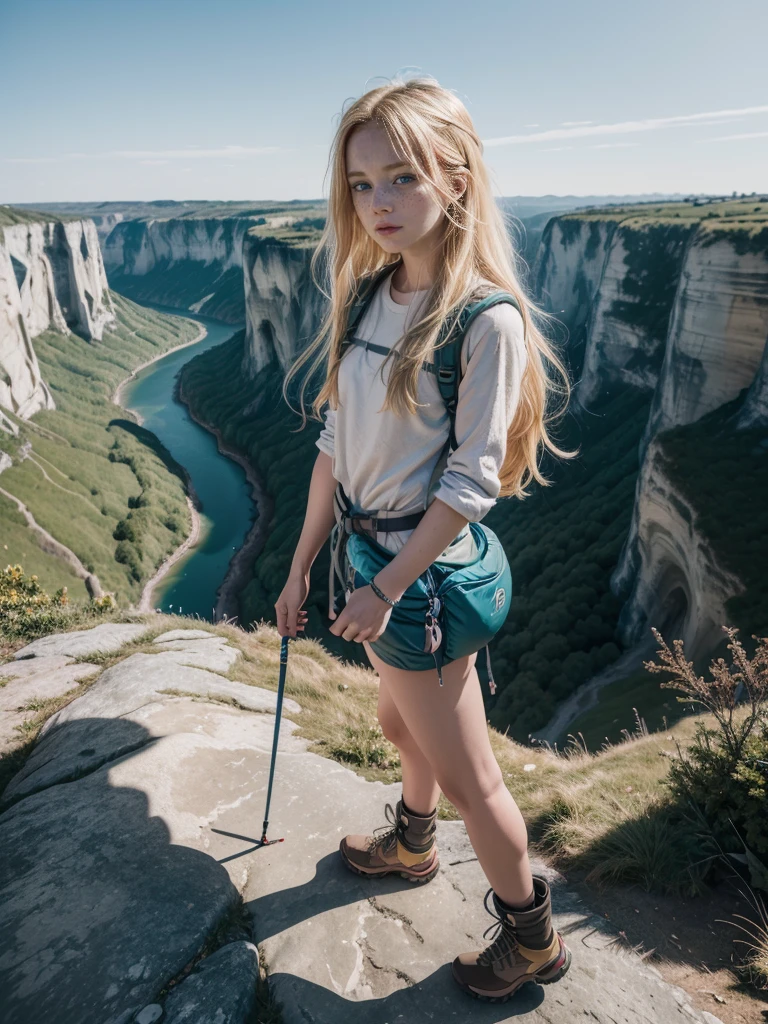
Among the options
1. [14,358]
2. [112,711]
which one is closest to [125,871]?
[112,711]

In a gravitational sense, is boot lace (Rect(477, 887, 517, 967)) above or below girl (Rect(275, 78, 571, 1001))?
below

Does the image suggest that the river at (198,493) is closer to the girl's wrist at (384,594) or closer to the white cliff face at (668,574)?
the white cliff face at (668,574)

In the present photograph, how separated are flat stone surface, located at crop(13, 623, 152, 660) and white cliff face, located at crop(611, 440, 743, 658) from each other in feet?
46.4

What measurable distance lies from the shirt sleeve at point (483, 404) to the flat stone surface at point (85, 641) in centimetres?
536

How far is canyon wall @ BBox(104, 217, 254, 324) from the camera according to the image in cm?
14084

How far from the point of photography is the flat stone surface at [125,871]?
2.56m

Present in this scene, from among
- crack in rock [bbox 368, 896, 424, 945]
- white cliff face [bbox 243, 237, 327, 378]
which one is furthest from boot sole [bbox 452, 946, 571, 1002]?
white cliff face [bbox 243, 237, 327, 378]

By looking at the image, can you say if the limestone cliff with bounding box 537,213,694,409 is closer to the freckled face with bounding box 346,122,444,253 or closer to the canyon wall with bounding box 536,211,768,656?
the canyon wall with bounding box 536,211,768,656

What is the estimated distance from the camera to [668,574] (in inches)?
920

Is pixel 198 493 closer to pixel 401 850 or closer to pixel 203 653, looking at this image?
pixel 203 653

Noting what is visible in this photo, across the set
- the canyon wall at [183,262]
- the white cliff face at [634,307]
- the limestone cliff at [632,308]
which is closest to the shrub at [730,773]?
the limestone cliff at [632,308]

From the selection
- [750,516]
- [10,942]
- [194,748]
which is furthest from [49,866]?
[750,516]

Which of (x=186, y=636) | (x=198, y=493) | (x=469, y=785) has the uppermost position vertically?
(x=469, y=785)

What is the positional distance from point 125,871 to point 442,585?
2174 mm
